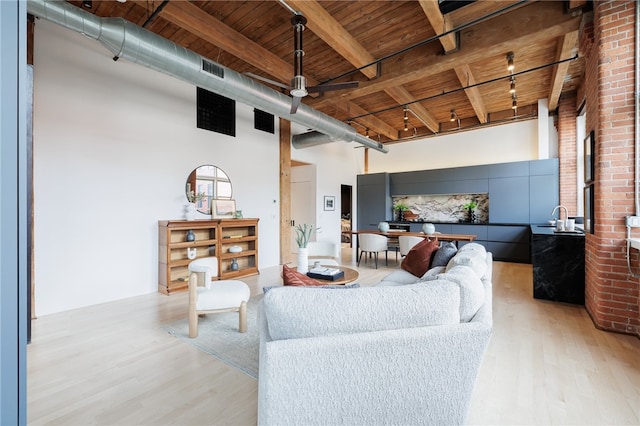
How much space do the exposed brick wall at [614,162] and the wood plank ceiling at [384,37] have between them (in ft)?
1.68

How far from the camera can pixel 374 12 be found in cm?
341

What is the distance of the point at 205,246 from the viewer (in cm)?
478

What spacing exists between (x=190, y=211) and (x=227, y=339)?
104 inches

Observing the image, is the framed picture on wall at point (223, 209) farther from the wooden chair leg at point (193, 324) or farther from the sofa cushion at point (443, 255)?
the sofa cushion at point (443, 255)

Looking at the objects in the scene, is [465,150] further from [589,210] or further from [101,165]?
[101,165]

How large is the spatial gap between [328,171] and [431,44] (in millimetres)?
4381

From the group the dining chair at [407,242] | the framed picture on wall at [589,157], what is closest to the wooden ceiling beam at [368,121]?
the dining chair at [407,242]

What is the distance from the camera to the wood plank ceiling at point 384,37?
A: 10.6 feet

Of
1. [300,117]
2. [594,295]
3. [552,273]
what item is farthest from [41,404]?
[552,273]

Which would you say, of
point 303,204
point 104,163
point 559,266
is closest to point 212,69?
point 104,163

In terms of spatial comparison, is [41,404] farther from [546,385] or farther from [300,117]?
[300,117]

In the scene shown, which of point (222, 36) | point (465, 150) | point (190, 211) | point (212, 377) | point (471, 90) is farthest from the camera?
point (465, 150)

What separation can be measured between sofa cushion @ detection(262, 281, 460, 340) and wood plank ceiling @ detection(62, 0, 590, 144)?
2883 mm

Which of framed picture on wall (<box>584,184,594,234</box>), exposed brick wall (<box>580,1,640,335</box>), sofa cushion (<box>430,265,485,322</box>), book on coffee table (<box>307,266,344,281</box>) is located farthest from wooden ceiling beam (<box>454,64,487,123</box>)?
sofa cushion (<box>430,265,485,322</box>)
